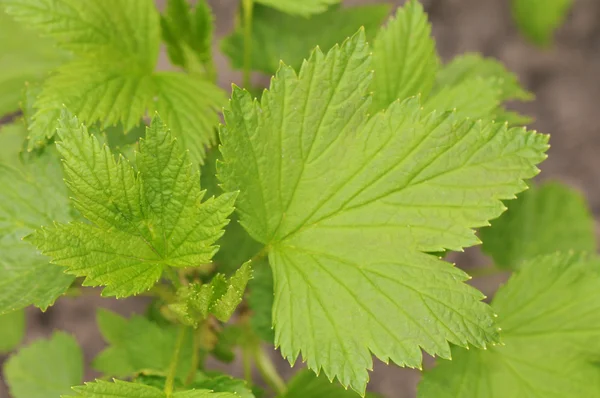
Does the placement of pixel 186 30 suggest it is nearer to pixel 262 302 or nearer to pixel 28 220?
pixel 28 220

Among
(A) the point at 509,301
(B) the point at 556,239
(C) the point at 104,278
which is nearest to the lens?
(C) the point at 104,278

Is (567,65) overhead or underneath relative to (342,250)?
overhead

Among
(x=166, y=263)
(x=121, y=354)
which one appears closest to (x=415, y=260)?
(x=166, y=263)

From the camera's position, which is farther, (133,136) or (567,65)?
(567,65)

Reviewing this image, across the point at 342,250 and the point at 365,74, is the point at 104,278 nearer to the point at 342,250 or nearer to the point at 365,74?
the point at 342,250

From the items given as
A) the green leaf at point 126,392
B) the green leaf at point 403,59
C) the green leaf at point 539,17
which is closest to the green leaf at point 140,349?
the green leaf at point 126,392
